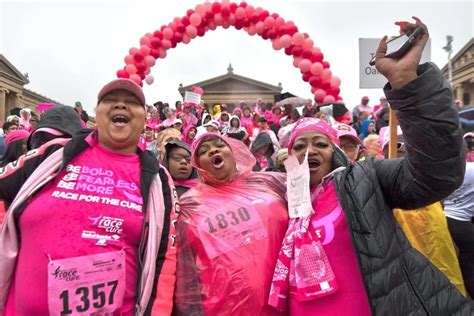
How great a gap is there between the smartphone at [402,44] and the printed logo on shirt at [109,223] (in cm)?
142

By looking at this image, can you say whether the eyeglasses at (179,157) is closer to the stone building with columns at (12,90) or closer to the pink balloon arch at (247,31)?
the pink balloon arch at (247,31)

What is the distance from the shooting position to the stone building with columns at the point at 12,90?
39031 mm

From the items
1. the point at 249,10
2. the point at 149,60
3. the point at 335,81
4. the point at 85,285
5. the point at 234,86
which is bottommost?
the point at 85,285

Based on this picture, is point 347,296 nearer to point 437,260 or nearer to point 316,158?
point 316,158

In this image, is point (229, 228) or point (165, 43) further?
point (165, 43)

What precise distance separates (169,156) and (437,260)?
8.12 feet

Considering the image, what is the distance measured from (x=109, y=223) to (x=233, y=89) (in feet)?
139

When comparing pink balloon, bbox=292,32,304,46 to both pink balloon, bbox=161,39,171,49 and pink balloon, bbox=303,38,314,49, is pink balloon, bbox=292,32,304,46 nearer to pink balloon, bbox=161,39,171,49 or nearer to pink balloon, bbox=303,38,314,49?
pink balloon, bbox=303,38,314,49

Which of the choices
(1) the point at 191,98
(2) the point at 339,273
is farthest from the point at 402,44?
(1) the point at 191,98

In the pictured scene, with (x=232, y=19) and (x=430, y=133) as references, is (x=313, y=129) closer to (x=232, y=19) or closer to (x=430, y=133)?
(x=430, y=133)

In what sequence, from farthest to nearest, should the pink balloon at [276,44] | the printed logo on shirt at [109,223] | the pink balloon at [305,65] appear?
the pink balloon at [276,44] < the pink balloon at [305,65] < the printed logo on shirt at [109,223]

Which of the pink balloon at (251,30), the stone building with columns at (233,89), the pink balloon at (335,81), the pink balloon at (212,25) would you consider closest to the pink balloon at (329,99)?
the pink balloon at (335,81)

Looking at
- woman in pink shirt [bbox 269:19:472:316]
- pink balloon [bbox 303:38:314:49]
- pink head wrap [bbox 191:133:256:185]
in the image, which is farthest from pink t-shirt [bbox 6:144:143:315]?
pink balloon [bbox 303:38:314:49]

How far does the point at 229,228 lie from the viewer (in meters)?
2.22
